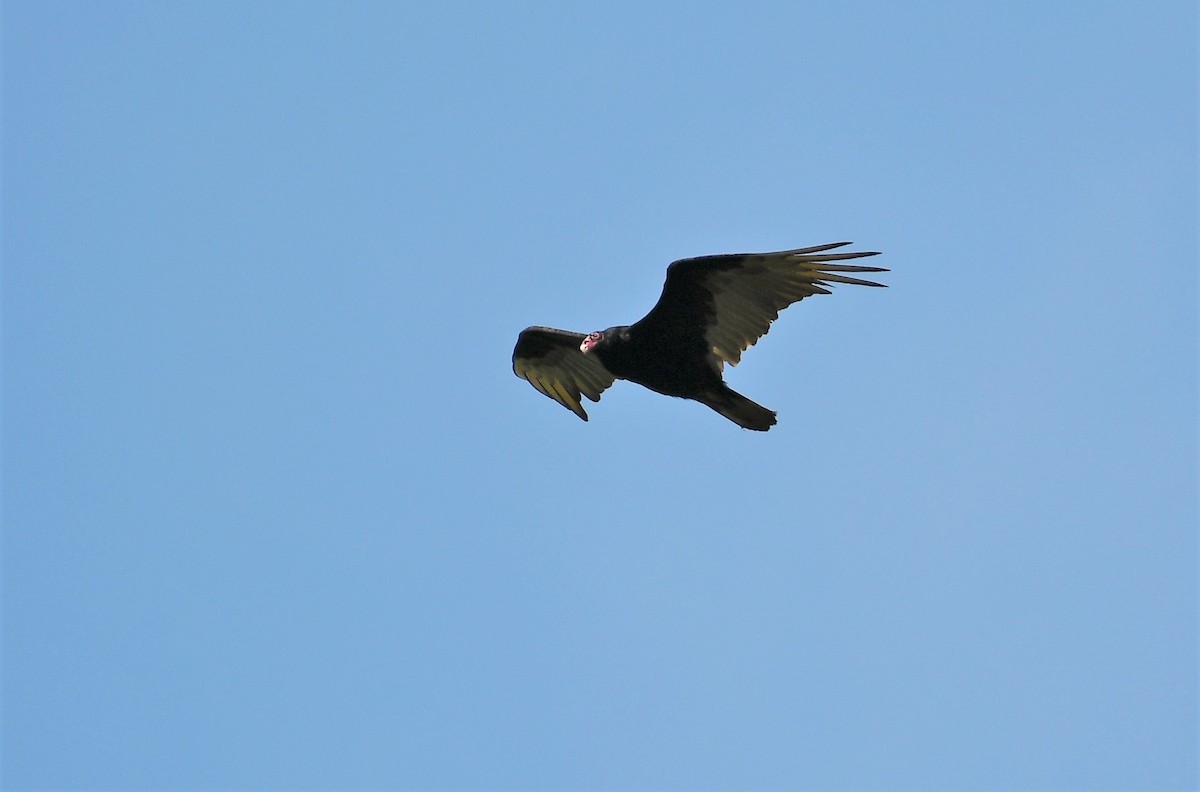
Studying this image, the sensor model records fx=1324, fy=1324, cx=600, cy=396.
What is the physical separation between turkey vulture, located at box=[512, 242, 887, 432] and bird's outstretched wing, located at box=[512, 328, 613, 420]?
3.89ft

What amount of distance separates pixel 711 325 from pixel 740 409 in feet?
2.54

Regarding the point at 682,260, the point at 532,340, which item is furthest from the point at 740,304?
the point at 532,340

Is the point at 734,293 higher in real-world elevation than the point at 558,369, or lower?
lower

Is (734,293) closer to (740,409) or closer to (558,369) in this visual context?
(740,409)

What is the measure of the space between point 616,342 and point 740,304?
1088 mm

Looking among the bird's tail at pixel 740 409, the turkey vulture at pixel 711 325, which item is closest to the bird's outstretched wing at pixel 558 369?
the turkey vulture at pixel 711 325

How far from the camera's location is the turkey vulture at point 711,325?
1051cm

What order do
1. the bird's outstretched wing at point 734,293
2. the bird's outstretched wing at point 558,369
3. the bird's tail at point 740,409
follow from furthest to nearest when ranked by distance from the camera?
the bird's outstretched wing at point 558,369 < the bird's tail at point 740,409 < the bird's outstretched wing at point 734,293

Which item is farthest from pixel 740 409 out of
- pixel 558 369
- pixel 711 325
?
pixel 558 369

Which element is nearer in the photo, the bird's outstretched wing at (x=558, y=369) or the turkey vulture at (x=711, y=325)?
the turkey vulture at (x=711, y=325)

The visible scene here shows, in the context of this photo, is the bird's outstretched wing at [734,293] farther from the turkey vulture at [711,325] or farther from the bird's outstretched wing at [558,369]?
the bird's outstretched wing at [558,369]

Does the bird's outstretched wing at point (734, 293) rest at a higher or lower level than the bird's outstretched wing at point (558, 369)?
lower

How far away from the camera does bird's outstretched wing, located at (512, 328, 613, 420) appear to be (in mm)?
12789

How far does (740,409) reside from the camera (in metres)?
11.2
